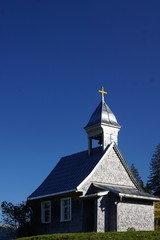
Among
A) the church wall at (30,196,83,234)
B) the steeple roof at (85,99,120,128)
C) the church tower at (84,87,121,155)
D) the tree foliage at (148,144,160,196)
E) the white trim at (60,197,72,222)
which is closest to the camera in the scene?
the church wall at (30,196,83,234)

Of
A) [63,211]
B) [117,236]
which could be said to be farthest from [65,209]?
[117,236]

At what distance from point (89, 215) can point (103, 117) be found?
6849 millimetres

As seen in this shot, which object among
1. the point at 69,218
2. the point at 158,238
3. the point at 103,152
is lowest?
the point at 158,238

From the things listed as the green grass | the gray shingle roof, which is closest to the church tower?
the gray shingle roof

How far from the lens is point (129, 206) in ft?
98.0

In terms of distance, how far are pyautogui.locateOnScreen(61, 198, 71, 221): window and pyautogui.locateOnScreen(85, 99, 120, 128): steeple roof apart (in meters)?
5.60

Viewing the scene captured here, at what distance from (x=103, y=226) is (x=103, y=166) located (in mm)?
4065

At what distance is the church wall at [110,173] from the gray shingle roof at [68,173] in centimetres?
41

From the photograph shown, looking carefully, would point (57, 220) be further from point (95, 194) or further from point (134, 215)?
point (134, 215)

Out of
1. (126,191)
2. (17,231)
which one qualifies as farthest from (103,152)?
(17,231)

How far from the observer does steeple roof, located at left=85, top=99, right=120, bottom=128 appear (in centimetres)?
3325

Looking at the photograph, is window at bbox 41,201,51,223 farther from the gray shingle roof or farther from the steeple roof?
the steeple roof

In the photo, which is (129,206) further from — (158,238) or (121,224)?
(158,238)

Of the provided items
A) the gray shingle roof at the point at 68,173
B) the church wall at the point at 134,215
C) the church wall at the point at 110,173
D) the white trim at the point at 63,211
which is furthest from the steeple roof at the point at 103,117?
the church wall at the point at 134,215
